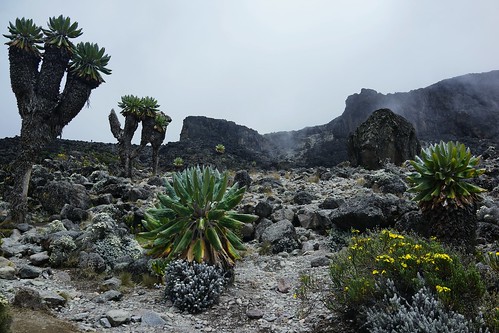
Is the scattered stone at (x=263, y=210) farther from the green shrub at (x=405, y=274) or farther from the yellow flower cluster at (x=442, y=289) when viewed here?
the yellow flower cluster at (x=442, y=289)

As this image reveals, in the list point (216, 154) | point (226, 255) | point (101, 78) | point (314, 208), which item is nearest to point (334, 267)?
point (226, 255)

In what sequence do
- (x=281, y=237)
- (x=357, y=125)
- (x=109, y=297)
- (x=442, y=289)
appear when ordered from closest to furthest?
(x=442, y=289)
(x=109, y=297)
(x=281, y=237)
(x=357, y=125)

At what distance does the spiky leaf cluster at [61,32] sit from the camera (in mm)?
15516

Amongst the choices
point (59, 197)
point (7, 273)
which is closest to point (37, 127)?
point (59, 197)

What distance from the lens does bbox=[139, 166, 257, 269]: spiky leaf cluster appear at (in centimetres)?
745

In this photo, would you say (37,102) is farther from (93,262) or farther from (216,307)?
(216,307)

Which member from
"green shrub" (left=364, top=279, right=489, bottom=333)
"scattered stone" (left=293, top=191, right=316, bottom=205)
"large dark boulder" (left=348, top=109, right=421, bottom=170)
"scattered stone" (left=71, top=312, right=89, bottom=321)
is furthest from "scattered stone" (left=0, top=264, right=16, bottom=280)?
"large dark boulder" (left=348, top=109, right=421, bottom=170)

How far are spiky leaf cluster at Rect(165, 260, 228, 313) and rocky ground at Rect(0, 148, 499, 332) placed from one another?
7.5 inches

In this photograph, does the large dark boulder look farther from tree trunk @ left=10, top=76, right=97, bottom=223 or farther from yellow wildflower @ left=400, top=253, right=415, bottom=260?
yellow wildflower @ left=400, top=253, right=415, bottom=260

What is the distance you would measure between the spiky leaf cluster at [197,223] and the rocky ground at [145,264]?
0.81 m

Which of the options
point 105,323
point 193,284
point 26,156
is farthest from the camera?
point 26,156

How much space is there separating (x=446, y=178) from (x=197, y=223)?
222 inches

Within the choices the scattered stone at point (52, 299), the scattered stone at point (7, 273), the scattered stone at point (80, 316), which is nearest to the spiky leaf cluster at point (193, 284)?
the scattered stone at point (80, 316)

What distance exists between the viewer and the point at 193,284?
6770 millimetres
